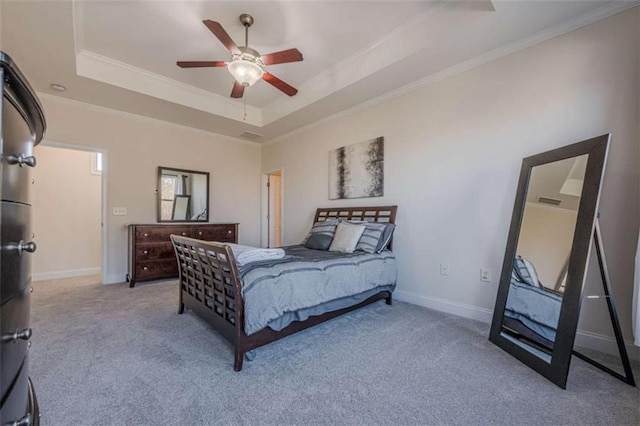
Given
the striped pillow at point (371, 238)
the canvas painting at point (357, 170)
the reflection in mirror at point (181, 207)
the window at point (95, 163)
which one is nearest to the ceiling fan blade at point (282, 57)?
the canvas painting at point (357, 170)

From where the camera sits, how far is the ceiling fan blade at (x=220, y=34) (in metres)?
1.99

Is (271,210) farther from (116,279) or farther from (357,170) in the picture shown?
(116,279)

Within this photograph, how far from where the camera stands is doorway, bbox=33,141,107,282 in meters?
4.39

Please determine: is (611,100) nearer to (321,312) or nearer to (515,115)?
(515,115)

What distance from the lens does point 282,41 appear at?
2934 mm

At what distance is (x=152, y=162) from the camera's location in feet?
14.7

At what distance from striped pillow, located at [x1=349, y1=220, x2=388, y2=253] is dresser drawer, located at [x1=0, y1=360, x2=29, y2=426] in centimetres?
263

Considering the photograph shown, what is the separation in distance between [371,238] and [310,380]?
1738 millimetres

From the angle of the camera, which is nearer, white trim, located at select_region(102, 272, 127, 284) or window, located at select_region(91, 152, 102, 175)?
white trim, located at select_region(102, 272, 127, 284)

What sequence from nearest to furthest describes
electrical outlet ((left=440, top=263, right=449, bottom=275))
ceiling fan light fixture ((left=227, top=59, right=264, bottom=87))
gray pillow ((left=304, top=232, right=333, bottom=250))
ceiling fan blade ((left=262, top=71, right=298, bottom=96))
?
ceiling fan light fixture ((left=227, top=59, right=264, bottom=87)) < ceiling fan blade ((left=262, top=71, right=298, bottom=96)) < electrical outlet ((left=440, top=263, right=449, bottom=275)) < gray pillow ((left=304, top=232, right=333, bottom=250))

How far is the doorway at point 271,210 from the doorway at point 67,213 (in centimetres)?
271

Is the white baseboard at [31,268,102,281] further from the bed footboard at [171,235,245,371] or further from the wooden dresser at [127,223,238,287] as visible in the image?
the bed footboard at [171,235,245,371]

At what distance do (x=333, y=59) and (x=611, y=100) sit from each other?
257 centimetres

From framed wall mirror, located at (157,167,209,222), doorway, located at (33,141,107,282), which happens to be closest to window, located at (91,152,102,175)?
doorway, located at (33,141,107,282)
